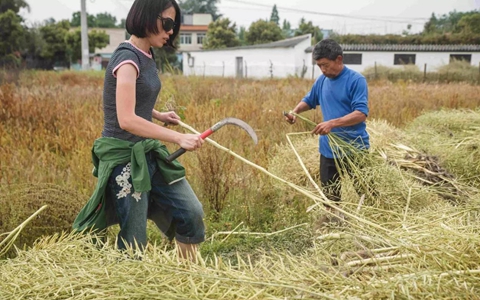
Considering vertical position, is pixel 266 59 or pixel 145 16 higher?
pixel 266 59

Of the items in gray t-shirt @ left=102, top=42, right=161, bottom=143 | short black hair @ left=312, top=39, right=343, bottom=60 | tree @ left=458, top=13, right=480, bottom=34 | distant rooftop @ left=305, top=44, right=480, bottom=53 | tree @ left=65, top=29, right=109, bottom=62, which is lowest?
gray t-shirt @ left=102, top=42, right=161, bottom=143

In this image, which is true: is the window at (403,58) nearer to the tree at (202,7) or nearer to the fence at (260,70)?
the fence at (260,70)

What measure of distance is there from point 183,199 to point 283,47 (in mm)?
33226

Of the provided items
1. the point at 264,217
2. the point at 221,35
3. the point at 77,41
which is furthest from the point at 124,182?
the point at 221,35

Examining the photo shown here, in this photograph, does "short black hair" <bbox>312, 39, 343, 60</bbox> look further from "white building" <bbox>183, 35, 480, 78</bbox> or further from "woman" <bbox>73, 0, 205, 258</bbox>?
"white building" <bbox>183, 35, 480, 78</bbox>

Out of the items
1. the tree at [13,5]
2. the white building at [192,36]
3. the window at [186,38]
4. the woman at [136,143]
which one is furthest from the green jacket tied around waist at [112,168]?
the window at [186,38]

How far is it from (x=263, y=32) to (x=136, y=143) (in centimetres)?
4932

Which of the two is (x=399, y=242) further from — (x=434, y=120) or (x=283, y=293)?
(x=434, y=120)

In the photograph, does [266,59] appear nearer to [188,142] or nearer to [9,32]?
[9,32]

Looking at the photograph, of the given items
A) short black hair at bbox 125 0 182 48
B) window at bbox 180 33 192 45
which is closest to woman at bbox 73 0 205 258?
short black hair at bbox 125 0 182 48

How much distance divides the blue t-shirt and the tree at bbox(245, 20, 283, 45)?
47.6 metres

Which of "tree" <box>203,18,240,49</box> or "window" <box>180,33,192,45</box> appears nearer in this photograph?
"tree" <box>203,18,240,49</box>

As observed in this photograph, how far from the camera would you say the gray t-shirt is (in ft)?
7.75

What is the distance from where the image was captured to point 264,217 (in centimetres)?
430
